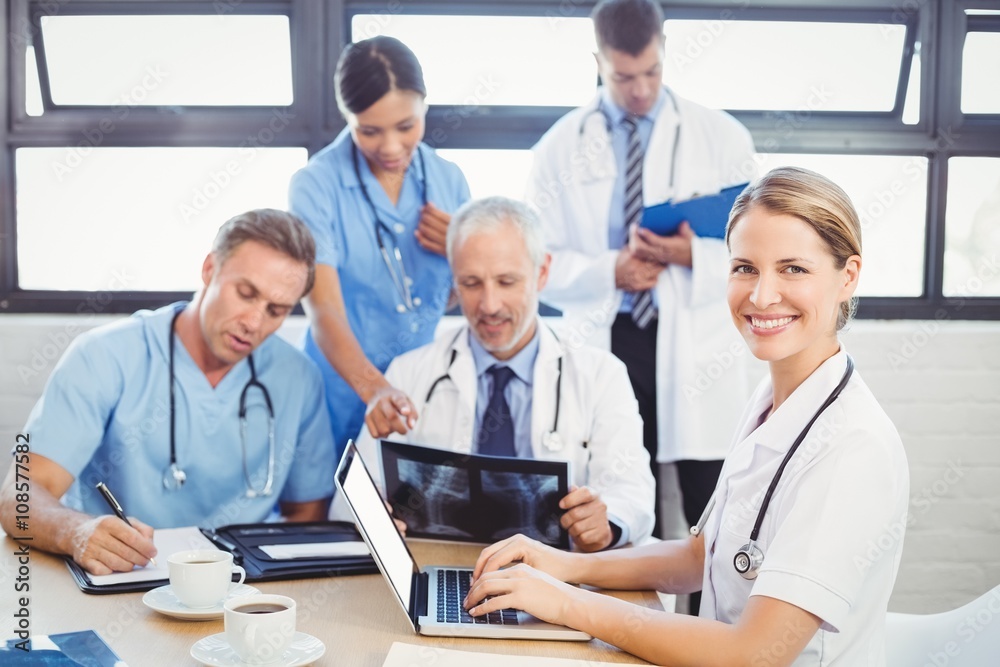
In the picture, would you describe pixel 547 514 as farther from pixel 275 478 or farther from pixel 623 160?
pixel 623 160

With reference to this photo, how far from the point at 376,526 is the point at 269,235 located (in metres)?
0.87

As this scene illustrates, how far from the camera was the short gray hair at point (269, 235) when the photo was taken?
6.67 feet

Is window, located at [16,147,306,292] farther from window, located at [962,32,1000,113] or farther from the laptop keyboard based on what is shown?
window, located at [962,32,1000,113]

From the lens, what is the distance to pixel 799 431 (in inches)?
50.9

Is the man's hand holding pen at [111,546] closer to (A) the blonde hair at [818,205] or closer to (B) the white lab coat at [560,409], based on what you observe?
(B) the white lab coat at [560,409]

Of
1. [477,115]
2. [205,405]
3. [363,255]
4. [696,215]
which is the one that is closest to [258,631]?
[205,405]

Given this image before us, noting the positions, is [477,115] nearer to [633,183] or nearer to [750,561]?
[633,183]

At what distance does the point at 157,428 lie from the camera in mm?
1975

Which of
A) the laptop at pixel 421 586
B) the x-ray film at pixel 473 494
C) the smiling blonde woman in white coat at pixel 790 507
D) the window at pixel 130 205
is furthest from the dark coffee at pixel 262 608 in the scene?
the window at pixel 130 205

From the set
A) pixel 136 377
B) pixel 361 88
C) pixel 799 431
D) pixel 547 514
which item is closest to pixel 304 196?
pixel 361 88

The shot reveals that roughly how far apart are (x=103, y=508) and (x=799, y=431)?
143cm

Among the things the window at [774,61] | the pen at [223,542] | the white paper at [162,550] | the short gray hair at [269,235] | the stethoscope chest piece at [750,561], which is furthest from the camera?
the window at [774,61]

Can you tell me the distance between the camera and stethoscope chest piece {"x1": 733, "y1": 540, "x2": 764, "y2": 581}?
4.14 ft

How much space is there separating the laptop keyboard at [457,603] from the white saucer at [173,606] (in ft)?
0.84
